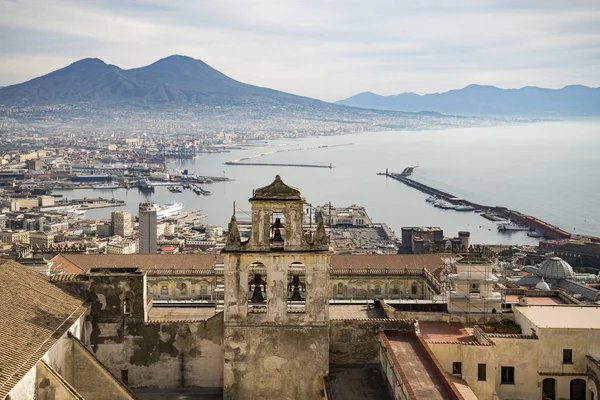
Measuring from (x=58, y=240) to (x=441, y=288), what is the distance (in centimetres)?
5685

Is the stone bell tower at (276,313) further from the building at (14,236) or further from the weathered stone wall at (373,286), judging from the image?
the building at (14,236)

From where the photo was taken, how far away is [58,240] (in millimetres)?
77062

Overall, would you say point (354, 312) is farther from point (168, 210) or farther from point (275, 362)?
point (168, 210)

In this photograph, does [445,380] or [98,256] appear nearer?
[445,380]

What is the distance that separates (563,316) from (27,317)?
1234cm

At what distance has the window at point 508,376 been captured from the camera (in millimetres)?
18281

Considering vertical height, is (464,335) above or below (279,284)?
below

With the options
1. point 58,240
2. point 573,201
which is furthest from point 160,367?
point 573,201

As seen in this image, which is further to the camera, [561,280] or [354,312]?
[561,280]

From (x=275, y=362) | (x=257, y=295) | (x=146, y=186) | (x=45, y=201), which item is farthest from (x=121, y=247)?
(x=146, y=186)

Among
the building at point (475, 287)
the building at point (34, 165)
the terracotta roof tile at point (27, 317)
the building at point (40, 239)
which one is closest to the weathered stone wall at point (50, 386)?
the terracotta roof tile at point (27, 317)

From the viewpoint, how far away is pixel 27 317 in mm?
14516

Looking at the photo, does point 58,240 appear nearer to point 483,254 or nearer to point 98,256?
point 98,256

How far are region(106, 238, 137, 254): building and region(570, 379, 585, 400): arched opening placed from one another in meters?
55.0
